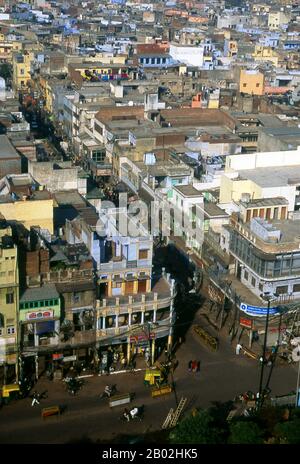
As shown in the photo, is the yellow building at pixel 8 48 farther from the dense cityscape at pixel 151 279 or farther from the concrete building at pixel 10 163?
the concrete building at pixel 10 163

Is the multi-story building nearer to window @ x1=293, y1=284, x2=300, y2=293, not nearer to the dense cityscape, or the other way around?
the dense cityscape

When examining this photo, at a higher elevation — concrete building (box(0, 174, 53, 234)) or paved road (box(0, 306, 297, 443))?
concrete building (box(0, 174, 53, 234))

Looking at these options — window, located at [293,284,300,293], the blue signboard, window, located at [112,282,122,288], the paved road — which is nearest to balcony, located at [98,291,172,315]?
window, located at [112,282,122,288]

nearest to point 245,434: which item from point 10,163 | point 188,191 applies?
point 188,191

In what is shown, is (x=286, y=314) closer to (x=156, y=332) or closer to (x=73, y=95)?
(x=156, y=332)

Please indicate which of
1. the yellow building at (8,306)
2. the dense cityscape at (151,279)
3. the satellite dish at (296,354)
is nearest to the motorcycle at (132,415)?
the dense cityscape at (151,279)
